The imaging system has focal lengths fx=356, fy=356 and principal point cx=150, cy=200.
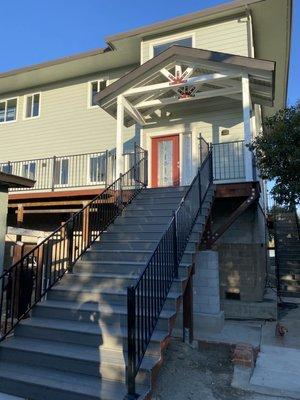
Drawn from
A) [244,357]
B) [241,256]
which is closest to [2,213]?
[244,357]

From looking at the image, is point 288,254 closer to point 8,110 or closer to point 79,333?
point 79,333

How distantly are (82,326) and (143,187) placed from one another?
591cm

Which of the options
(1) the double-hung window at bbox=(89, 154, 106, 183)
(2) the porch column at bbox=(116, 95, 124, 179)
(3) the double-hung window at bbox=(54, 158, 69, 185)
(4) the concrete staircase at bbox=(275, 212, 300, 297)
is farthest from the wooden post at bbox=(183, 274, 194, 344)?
(3) the double-hung window at bbox=(54, 158, 69, 185)

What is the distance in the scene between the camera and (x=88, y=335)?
496cm

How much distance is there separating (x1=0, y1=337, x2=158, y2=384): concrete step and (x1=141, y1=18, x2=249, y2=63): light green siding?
32.5 feet

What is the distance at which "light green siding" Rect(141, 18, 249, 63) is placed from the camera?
36.7ft

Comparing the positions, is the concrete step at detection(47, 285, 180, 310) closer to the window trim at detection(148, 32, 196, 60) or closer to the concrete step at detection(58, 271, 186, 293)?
the concrete step at detection(58, 271, 186, 293)

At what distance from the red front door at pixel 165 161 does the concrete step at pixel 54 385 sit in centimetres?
813

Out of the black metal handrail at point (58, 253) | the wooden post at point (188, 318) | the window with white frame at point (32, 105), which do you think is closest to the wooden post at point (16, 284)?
the black metal handrail at point (58, 253)

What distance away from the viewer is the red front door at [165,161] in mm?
12031

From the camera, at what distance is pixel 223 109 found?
11398 mm

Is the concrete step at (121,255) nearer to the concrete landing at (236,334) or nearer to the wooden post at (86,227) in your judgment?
the wooden post at (86,227)

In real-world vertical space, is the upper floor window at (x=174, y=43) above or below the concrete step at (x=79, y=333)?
above

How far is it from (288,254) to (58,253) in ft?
32.2
